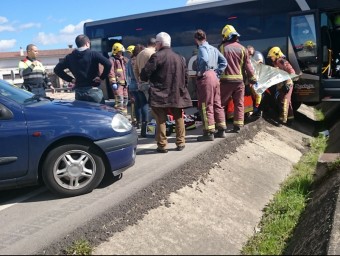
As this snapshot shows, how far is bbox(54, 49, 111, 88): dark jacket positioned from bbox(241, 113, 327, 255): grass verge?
3.31 metres

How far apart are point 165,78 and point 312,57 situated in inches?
200

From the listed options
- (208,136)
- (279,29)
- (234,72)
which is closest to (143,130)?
(208,136)

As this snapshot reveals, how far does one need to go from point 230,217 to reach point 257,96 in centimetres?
485

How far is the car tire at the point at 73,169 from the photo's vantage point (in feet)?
15.7

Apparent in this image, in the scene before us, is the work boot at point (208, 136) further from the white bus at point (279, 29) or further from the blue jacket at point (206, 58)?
the white bus at point (279, 29)

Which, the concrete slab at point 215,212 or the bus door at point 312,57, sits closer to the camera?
the concrete slab at point 215,212

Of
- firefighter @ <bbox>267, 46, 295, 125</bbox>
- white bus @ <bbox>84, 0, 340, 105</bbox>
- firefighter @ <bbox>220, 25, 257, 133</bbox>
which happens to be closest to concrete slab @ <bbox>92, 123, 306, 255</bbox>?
firefighter @ <bbox>220, 25, 257, 133</bbox>

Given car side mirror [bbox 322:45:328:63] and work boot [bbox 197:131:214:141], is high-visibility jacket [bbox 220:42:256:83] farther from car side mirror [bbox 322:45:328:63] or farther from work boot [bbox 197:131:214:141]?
car side mirror [bbox 322:45:328:63]

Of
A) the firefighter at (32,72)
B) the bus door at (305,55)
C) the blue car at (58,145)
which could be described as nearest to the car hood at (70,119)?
the blue car at (58,145)

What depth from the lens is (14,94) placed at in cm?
517

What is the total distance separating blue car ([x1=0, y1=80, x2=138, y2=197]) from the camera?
4.70 m

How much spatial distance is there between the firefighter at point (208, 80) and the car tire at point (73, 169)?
276 centimetres

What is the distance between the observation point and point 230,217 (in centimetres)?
468

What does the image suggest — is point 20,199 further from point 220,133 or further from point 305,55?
point 305,55
